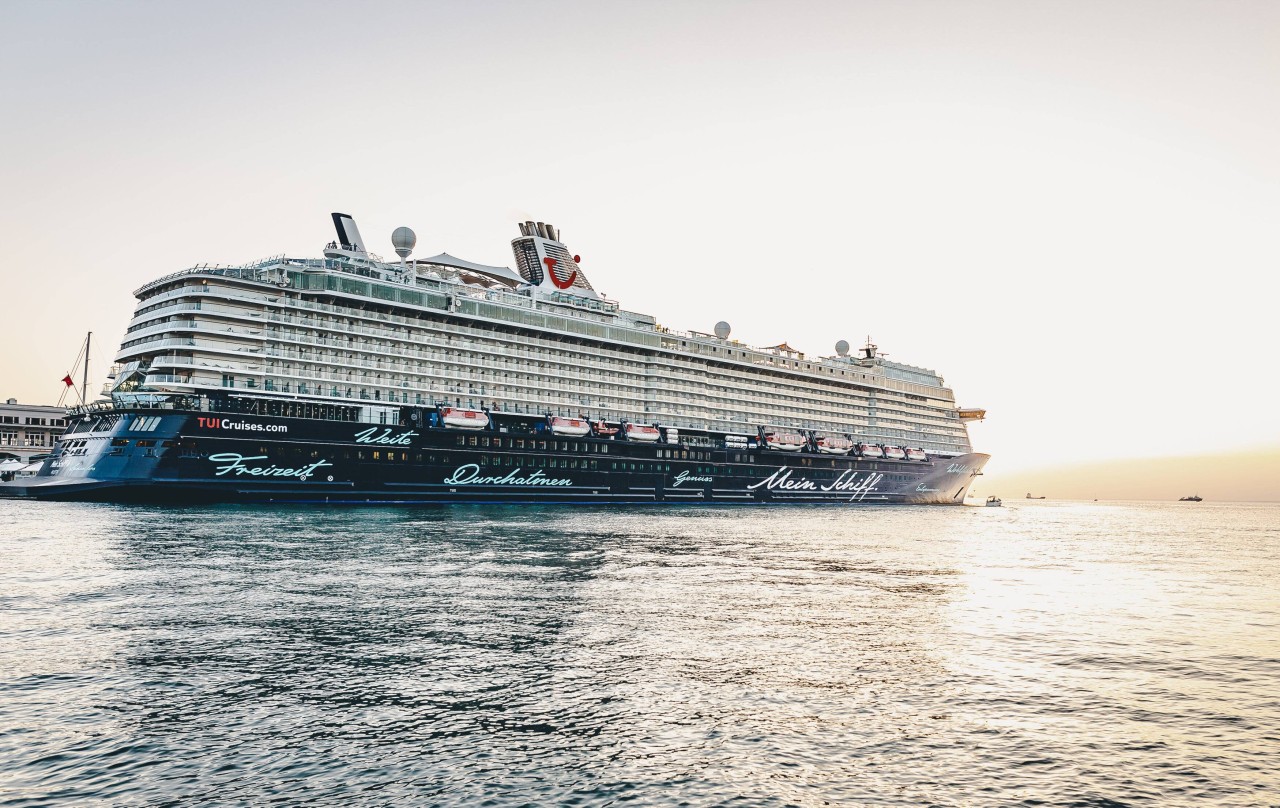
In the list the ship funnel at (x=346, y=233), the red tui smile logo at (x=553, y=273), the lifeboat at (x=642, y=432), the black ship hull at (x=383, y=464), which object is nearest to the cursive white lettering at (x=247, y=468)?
the black ship hull at (x=383, y=464)

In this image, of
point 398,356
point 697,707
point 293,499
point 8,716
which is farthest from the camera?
point 398,356

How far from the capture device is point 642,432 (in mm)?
100188

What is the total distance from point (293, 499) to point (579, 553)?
39397mm

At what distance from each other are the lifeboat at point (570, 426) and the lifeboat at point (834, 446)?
4557 cm

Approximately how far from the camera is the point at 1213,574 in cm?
4050

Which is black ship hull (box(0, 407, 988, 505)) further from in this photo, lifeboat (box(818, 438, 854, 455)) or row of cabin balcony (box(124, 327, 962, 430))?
lifeboat (box(818, 438, 854, 455))

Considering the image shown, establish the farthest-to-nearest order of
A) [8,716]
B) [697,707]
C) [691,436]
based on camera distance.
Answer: [691,436], [697,707], [8,716]

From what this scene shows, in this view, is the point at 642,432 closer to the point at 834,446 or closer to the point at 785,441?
the point at 785,441

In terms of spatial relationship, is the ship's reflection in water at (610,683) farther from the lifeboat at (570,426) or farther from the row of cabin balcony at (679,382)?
the lifeboat at (570,426)

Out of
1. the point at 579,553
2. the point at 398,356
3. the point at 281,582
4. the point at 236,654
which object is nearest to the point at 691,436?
the point at 398,356

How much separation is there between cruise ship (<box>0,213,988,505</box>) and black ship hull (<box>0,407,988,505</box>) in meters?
0.17

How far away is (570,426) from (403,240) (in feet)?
88.6

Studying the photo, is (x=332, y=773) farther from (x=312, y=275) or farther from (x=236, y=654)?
(x=312, y=275)

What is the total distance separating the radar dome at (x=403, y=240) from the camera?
8831cm
